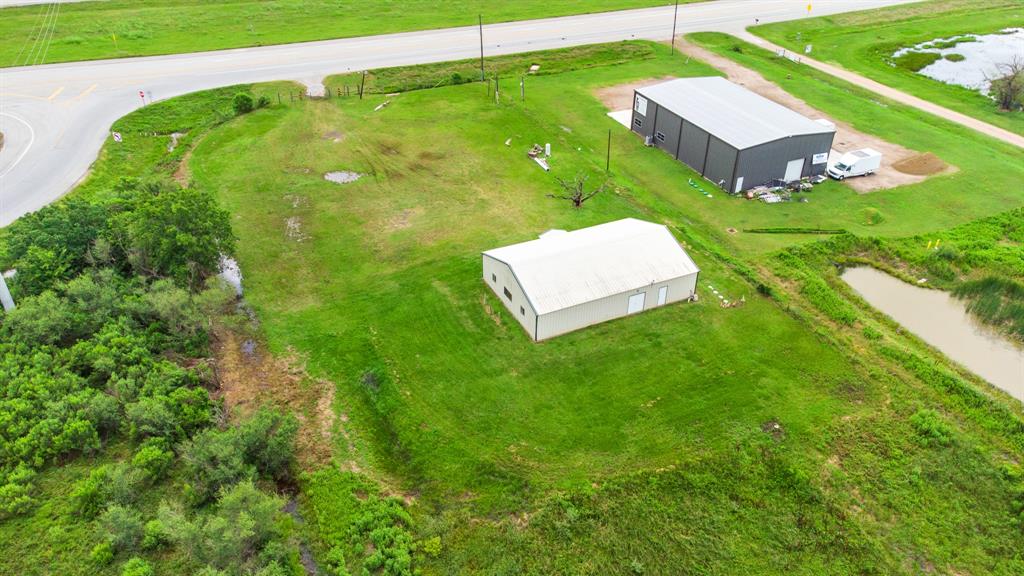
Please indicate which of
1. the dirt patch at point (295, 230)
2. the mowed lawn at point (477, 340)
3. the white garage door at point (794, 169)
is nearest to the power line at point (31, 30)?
the mowed lawn at point (477, 340)

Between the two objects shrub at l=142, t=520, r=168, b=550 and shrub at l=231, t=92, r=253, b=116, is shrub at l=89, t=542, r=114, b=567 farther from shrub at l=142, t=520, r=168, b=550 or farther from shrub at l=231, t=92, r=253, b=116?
shrub at l=231, t=92, r=253, b=116

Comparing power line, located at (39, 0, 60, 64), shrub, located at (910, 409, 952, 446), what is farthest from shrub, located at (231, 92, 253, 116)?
shrub, located at (910, 409, 952, 446)

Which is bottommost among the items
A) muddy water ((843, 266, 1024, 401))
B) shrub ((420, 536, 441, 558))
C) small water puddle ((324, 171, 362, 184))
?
muddy water ((843, 266, 1024, 401))

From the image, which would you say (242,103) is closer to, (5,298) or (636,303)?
(5,298)

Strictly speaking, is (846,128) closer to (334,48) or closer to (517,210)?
(517,210)

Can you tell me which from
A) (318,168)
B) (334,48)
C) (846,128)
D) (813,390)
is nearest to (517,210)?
(318,168)

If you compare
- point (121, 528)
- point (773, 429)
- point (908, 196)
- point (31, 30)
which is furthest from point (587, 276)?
point (31, 30)
